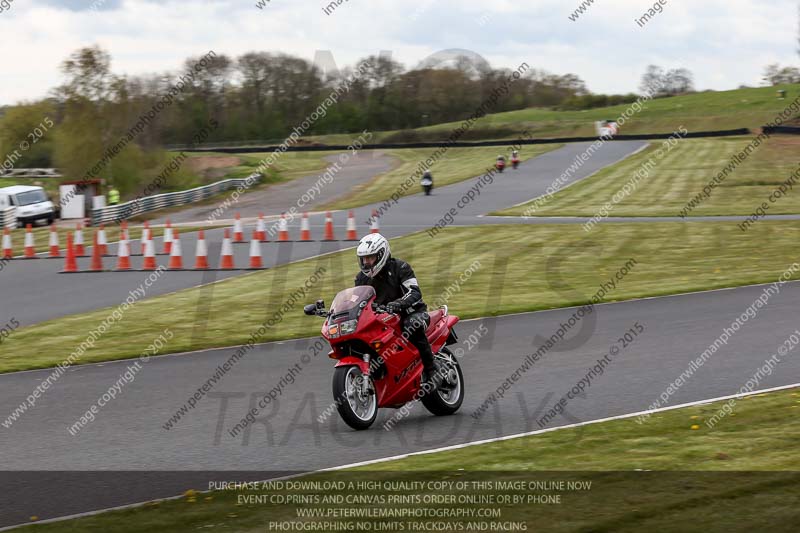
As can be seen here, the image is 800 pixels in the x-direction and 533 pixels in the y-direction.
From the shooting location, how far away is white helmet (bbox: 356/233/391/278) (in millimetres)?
8992

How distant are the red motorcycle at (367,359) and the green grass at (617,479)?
121cm

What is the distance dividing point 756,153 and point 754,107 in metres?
52.8

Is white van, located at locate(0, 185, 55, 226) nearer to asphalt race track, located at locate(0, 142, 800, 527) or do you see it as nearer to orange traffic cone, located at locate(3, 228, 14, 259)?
orange traffic cone, located at locate(3, 228, 14, 259)

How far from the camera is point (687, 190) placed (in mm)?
41594

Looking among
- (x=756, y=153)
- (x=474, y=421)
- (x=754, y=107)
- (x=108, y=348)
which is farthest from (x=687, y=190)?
(x=754, y=107)

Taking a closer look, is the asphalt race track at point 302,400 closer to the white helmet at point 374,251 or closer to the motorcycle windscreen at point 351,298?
the motorcycle windscreen at point 351,298

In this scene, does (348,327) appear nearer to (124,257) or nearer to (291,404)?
(291,404)

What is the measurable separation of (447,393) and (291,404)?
166cm

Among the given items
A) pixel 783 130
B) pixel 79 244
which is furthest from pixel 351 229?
pixel 783 130

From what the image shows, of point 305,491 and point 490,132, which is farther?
point 490,132

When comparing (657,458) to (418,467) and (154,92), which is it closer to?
(418,467)

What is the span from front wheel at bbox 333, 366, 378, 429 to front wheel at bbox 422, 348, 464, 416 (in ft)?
2.09

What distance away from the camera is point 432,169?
63.1 m

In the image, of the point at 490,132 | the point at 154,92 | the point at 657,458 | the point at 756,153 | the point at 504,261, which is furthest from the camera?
the point at 490,132
